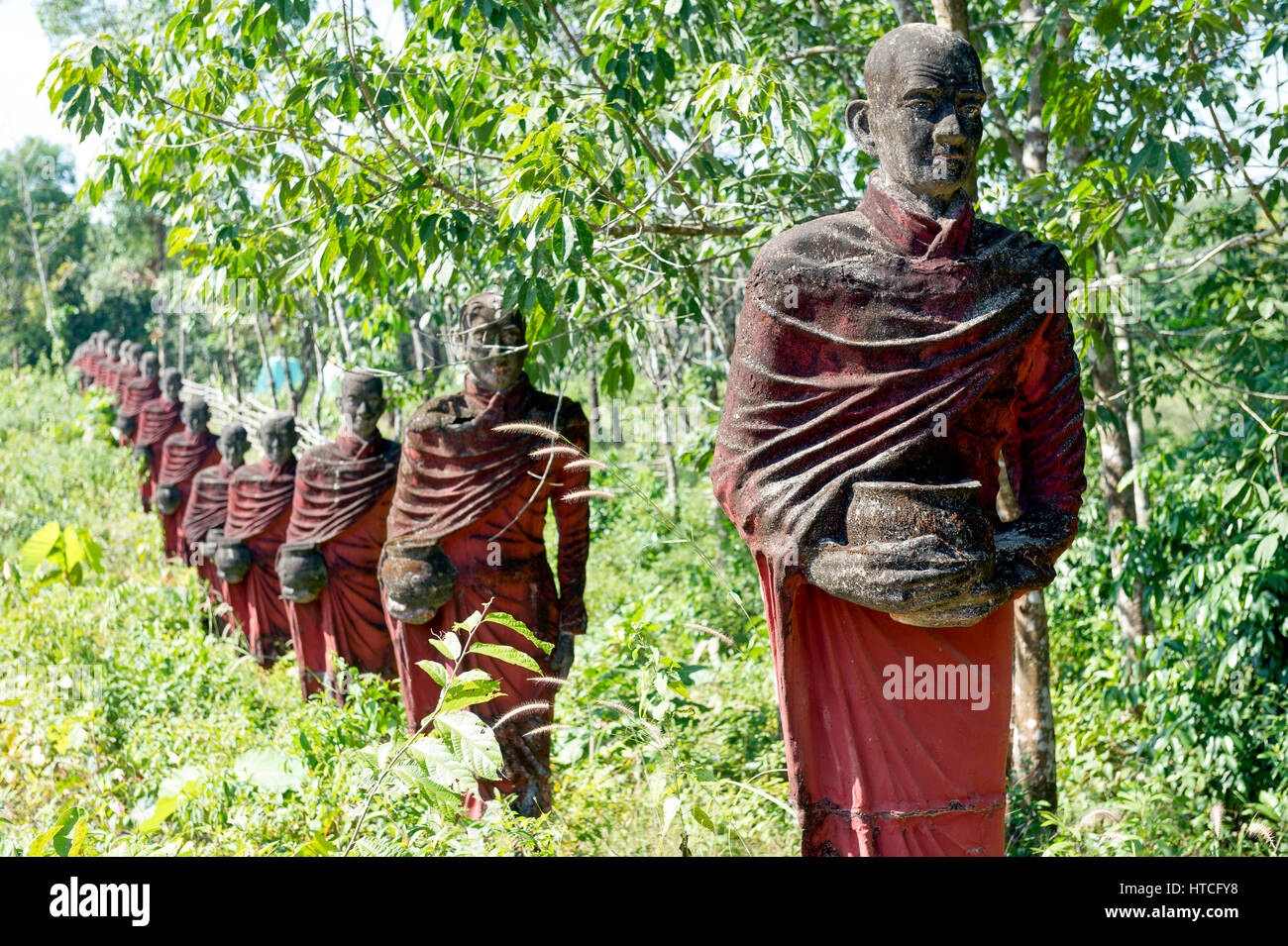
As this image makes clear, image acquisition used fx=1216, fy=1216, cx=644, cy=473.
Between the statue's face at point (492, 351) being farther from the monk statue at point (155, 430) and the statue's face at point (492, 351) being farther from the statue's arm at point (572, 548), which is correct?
the monk statue at point (155, 430)

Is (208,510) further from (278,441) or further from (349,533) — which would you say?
(349,533)

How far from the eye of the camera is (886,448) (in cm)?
277

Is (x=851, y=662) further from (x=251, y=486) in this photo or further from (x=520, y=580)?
(x=251, y=486)

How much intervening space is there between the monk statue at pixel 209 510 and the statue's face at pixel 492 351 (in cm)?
505

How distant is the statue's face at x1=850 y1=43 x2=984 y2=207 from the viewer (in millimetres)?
2805

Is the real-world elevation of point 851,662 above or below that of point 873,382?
below

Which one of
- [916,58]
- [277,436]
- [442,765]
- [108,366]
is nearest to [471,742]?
[442,765]

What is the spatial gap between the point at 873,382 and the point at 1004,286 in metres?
0.39

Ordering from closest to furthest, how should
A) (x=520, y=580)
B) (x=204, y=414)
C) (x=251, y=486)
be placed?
1. (x=520, y=580)
2. (x=251, y=486)
3. (x=204, y=414)

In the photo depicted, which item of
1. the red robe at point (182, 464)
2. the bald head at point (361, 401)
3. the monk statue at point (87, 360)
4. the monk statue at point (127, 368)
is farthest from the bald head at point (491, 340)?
the monk statue at point (87, 360)

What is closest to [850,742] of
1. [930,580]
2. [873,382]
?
[930,580]
